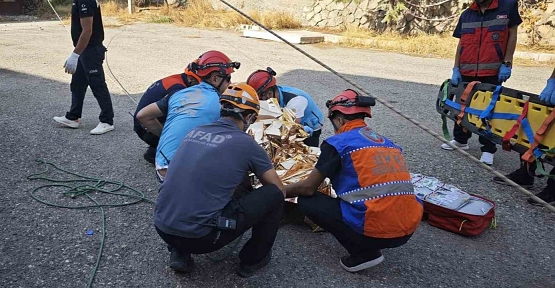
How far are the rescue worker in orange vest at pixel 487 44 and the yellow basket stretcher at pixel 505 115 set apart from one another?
278mm

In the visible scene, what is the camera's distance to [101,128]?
19.0 feet

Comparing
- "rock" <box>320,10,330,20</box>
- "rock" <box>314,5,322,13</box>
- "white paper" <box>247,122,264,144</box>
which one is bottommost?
"white paper" <box>247,122,264,144</box>

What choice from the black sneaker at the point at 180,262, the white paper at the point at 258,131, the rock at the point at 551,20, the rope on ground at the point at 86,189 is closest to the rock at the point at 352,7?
the rock at the point at 551,20

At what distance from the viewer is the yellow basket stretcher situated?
394 centimetres

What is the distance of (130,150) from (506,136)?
3715mm

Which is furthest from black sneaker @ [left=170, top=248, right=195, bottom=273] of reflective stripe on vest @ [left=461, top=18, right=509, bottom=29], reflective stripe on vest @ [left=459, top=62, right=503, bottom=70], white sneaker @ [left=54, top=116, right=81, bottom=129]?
reflective stripe on vest @ [left=461, top=18, right=509, bottom=29]

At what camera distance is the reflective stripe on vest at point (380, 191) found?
292cm

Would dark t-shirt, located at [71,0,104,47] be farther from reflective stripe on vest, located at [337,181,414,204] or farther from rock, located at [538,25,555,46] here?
rock, located at [538,25,555,46]

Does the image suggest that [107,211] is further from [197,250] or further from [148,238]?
[197,250]

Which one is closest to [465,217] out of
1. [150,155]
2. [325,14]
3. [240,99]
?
[240,99]

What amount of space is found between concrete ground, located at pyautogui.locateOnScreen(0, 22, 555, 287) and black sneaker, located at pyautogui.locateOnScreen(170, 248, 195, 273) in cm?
7

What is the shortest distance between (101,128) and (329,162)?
3.67m

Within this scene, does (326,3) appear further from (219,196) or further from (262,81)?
(219,196)

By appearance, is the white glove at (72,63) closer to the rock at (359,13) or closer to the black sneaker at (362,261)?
the black sneaker at (362,261)
